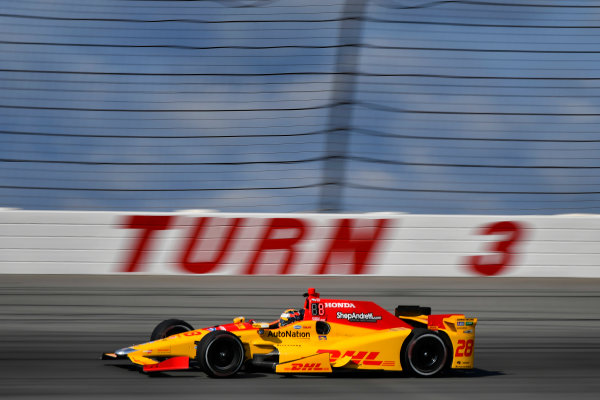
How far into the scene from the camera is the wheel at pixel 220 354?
5395mm

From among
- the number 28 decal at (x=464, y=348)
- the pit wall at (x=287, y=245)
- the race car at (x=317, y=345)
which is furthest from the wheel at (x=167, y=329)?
the pit wall at (x=287, y=245)

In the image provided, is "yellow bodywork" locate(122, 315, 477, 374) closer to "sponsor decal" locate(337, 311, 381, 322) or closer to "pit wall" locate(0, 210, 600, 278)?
"sponsor decal" locate(337, 311, 381, 322)

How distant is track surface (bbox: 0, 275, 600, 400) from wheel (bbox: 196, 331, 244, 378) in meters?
0.11

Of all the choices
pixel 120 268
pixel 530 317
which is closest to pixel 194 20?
pixel 120 268

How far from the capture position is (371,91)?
1227 centimetres

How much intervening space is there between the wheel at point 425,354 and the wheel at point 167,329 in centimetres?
160

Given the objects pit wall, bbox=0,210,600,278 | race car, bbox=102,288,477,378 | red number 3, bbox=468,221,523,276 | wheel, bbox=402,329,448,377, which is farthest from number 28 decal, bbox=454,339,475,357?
red number 3, bbox=468,221,523,276

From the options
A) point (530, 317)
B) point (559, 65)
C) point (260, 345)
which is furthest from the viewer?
point (559, 65)

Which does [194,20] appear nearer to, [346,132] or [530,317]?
[346,132]

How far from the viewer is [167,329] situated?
5961mm

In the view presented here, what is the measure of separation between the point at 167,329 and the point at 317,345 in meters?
1.13

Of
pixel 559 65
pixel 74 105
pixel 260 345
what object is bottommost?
pixel 260 345

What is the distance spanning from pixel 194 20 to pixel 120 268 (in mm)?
4531

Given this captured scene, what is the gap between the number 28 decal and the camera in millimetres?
5926
